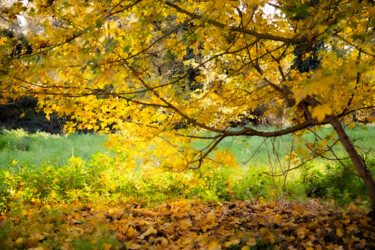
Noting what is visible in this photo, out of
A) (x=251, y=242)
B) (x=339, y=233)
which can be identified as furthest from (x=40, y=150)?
(x=339, y=233)

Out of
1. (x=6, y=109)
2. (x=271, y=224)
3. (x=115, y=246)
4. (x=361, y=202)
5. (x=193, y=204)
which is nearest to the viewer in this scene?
(x=115, y=246)

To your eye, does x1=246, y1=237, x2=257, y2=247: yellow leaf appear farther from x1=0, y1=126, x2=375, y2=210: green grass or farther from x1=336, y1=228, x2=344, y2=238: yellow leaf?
x1=0, y1=126, x2=375, y2=210: green grass

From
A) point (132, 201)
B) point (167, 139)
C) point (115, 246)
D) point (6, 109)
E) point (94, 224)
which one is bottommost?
point (115, 246)

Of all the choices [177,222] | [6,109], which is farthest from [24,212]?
[6,109]

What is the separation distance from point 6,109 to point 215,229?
1468 cm

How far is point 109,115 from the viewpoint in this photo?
9.38 feet

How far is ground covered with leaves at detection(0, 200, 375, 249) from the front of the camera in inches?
→ 88.6

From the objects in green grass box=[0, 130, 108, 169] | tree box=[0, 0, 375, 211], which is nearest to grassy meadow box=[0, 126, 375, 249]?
tree box=[0, 0, 375, 211]

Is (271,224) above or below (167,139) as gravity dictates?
below

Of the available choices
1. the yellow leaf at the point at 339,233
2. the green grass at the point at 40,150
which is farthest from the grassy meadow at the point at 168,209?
the green grass at the point at 40,150

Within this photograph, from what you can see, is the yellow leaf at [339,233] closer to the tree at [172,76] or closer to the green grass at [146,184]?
the tree at [172,76]

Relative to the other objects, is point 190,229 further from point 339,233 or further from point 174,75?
point 174,75

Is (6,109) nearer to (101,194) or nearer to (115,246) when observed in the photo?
(101,194)

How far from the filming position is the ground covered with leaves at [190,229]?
225cm
